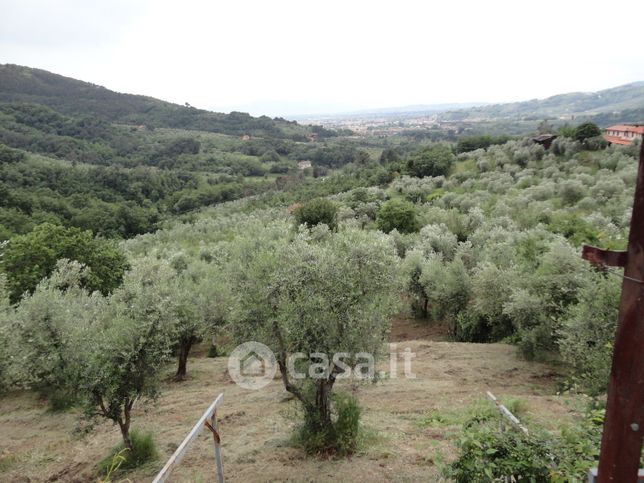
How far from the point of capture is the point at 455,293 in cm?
2480

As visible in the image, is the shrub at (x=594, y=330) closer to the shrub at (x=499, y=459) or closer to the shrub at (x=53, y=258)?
the shrub at (x=499, y=459)

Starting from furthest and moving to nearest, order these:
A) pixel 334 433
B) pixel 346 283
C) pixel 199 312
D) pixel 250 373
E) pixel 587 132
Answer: pixel 587 132 → pixel 199 312 → pixel 250 373 → pixel 334 433 → pixel 346 283

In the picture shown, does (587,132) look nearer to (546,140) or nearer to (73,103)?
(546,140)

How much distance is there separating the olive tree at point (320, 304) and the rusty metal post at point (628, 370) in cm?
685

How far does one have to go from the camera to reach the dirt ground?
11.0 meters

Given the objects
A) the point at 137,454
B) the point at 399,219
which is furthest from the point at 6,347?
the point at 399,219

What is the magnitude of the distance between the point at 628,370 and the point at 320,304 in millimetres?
7119

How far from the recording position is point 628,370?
9.82ft

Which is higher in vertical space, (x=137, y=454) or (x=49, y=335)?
(x=49, y=335)

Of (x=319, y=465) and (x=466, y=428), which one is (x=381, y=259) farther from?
(x=319, y=465)

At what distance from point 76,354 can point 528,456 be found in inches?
506

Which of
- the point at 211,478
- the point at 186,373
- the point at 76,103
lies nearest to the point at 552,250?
the point at 211,478

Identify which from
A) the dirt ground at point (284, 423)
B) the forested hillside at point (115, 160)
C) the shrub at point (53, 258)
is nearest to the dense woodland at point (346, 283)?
the shrub at point (53, 258)

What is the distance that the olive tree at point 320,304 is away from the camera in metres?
9.95
